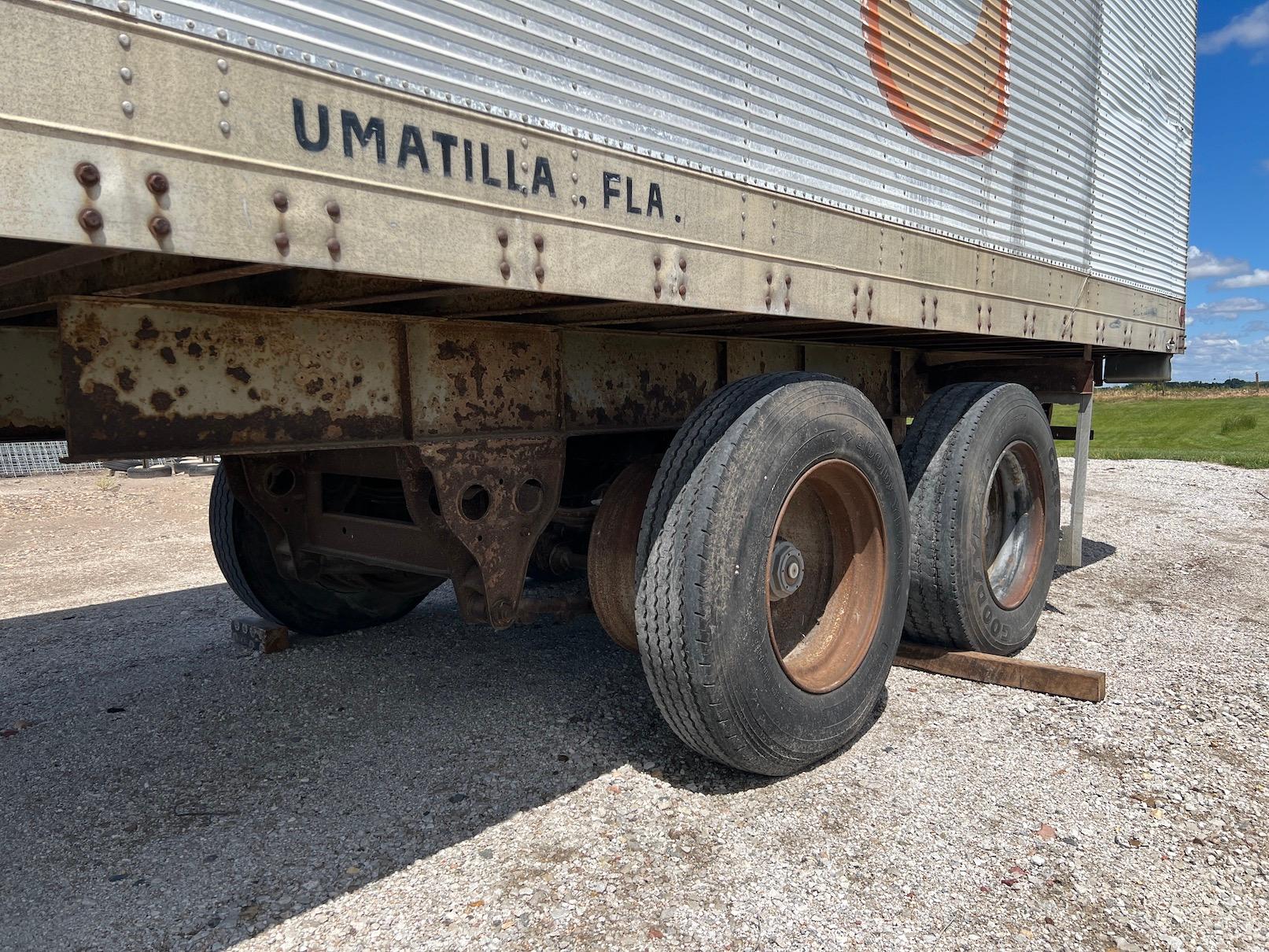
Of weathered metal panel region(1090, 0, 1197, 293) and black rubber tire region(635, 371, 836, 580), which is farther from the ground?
weathered metal panel region(1090, 0, 1197, 293)

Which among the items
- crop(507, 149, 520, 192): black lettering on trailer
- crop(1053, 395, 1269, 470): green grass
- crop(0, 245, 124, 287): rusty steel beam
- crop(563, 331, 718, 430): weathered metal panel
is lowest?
crop(1053, 395, 1269, 470): green grass

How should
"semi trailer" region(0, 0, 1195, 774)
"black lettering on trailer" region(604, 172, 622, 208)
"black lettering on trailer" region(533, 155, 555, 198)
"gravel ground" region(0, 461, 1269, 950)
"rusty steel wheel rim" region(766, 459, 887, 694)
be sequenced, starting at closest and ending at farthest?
1. "semi trailer" region(0, 0, 1195, 774)
2. "black lettering on trailer" region(533, 155, 555, 198)
3. "black lettering on trailer" region(604, 172, 622, 208)
4. "gravel ground" region(0, 461, 1269, 950)
5. "rusty steel wheel rim" region(766, 459, 887, 694)

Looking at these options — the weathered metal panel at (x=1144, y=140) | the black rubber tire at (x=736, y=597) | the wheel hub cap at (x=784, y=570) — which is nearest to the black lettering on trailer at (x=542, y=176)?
the black rubber tire at (x=736, y=597)

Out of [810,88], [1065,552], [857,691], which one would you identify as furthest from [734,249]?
[1065,552]

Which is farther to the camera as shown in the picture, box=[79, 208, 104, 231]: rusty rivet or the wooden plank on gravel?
the wooden plank on gravel

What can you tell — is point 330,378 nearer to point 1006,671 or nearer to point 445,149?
point 445,149

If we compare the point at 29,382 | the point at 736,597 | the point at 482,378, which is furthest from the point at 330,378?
the point at 736,597

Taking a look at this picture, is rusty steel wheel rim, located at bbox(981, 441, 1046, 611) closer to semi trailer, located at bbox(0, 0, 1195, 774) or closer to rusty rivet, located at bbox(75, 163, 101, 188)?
semi trailer, located at bbox(0, 0, 1195, 774)

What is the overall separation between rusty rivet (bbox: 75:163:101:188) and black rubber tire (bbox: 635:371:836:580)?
6.07 ft

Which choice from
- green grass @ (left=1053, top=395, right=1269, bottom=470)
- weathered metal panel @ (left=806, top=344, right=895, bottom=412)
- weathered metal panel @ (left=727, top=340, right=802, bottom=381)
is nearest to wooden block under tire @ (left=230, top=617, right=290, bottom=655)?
weathered metal panel @ (left=727, top=340, right=802, bottom=381)

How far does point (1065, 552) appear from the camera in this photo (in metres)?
5.77

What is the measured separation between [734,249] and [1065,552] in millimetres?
4284

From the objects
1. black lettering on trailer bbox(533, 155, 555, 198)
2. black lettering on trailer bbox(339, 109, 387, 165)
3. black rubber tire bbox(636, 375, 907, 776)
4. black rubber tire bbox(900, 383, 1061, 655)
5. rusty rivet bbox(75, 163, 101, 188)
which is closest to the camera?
rusty rivet bbox(75, 163, 101, 188)

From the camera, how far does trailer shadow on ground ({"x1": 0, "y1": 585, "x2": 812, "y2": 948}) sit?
99.0 inches
